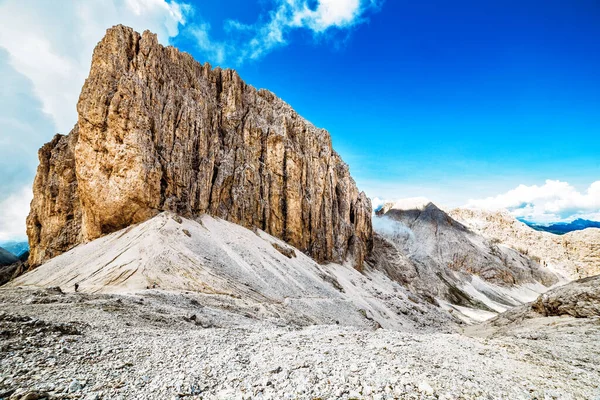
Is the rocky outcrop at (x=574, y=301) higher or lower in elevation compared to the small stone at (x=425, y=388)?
lower

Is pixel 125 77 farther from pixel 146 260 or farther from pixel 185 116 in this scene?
pixel 146 260

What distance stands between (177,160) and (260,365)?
170 feet

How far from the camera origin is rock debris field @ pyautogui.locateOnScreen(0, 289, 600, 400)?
256 inches

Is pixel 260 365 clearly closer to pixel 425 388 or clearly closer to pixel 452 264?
pixel 425 388

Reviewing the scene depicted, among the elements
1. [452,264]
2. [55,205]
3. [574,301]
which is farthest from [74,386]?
[452,264]

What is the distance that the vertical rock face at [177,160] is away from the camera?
4781cm

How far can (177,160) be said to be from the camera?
5369 cm

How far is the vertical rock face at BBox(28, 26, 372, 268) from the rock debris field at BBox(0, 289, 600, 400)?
40.2m

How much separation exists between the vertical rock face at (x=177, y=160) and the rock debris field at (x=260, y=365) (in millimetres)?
40188

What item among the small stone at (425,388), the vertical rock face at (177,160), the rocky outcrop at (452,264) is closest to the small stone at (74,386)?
the small stone at (425,388)

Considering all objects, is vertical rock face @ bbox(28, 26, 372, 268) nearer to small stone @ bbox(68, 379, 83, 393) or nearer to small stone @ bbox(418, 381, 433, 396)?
small stone @ bbox(68, 379, 83, 393)

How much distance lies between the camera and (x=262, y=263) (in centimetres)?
4247

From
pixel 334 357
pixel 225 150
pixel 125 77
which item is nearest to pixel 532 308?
pixel 334 357

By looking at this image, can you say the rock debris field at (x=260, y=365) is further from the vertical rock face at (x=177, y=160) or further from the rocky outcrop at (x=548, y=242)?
the rocky outcrop at (x=548, y=242)
